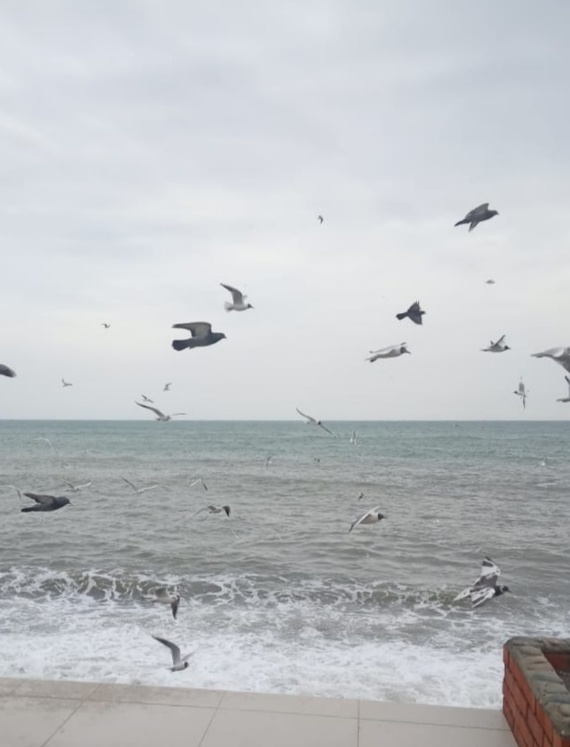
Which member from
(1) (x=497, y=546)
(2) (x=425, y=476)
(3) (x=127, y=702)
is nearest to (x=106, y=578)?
(3) (x=127, y=702)

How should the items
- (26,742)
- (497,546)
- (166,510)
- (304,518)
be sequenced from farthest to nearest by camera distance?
1. (166,510)
2. (304,518)
3. (497,546)
4. (26,742)

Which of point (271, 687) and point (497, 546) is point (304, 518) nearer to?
point (497, 546)

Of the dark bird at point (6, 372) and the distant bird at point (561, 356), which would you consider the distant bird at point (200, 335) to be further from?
the distant bird at point (561, 356)

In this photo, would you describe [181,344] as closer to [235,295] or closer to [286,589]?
[235,295]

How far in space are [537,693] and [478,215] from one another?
11.6ft

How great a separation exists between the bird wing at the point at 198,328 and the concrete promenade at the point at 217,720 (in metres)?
2.93

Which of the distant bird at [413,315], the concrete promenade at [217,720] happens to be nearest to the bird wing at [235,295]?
the distant bird at [413,315]

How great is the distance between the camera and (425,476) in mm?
35594

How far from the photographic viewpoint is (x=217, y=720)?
474 centimetres

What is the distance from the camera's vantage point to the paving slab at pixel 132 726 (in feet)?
14.6

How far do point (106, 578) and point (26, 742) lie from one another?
7560 millimetres

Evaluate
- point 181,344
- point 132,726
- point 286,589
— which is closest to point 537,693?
point 132,726

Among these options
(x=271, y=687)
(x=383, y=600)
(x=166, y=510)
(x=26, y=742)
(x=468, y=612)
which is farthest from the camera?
(x=166, y=510)

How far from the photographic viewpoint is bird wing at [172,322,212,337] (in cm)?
511
